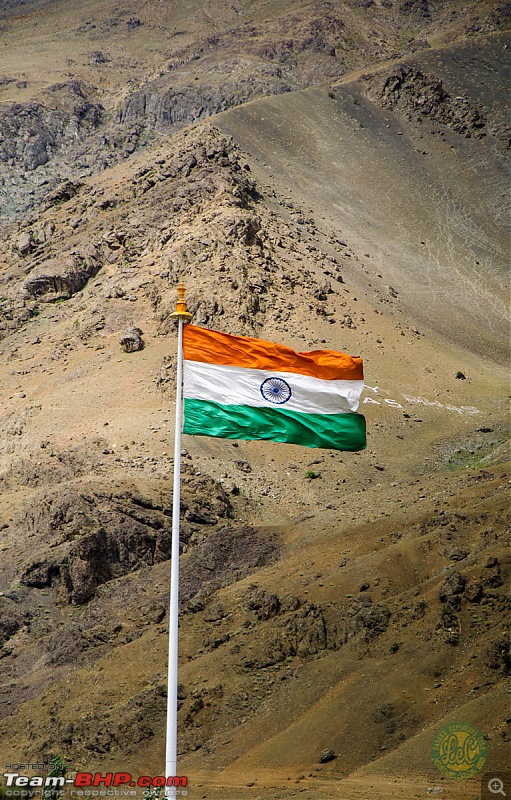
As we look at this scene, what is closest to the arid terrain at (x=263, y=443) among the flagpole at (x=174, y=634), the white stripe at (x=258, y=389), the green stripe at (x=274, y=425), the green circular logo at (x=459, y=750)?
the green circular logo at (x=459, y=750)

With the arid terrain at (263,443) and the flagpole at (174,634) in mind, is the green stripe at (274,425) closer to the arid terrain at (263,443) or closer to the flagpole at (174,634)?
the flagpole at (174,634)

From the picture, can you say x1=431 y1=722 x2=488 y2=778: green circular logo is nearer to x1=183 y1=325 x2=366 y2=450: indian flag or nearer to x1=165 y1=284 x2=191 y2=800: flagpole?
x1=165 y1=284 x2=191 y2=800: flagpole

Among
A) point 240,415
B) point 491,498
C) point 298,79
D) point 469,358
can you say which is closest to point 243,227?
point 469,358

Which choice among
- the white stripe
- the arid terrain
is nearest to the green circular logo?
→ the arid terrain

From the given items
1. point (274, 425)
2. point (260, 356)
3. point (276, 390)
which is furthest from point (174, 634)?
point (260, 356)

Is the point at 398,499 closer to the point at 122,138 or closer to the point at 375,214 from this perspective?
the point at 375,214

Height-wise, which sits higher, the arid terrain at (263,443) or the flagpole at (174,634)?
the flagpole at (174,634)

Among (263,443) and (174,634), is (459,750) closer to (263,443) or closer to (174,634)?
(174,634)
